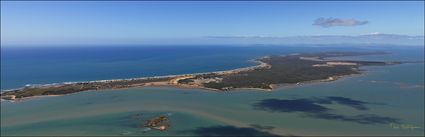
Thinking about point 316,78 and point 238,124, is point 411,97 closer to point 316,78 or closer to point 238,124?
point 316,78

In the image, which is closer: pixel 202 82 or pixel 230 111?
pixel 230 111

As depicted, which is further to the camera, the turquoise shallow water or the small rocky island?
the small rocky island

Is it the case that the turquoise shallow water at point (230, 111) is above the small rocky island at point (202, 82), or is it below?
below

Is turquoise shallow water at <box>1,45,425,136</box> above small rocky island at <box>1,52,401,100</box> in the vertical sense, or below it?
below

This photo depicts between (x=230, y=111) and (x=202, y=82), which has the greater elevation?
Answer: (x=202, y=82)

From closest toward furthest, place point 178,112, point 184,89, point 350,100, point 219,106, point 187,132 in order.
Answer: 1. point 187,132
2. point 178,112
3. point 219,106
4. point 350,100
5. point 184,89

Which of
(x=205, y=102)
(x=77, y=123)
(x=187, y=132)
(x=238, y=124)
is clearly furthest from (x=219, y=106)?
(x=77, y=123)

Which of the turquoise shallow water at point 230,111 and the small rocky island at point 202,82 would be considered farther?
the small rocky island at point 202,82

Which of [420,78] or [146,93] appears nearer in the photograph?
[146,93]
